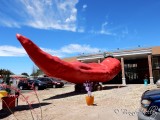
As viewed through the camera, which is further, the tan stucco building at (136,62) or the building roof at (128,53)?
the tan stucco building at (136,62)

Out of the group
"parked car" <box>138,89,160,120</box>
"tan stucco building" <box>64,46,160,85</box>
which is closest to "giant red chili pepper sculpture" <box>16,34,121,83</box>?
"tan stucco building" <box>64,46,160,85</box>

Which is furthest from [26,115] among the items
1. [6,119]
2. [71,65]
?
[71,65]

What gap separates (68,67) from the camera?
72.7 feet

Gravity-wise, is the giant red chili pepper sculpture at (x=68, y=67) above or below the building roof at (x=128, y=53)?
below

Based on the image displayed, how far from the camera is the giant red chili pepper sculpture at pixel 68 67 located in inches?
730

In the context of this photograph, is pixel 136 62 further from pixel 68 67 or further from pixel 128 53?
pixel 68 67

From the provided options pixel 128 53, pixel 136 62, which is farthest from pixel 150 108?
pixel 136 62

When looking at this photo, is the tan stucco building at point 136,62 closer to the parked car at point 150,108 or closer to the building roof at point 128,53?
the building roof at point 128,53

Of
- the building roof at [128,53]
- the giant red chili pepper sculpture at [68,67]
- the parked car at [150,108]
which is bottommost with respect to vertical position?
the parked car at [150,108]

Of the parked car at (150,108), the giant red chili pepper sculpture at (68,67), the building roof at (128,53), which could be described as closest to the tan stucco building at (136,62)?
the building roof at (128,53)

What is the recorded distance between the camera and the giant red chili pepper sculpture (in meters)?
18.5

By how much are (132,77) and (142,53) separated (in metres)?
14.0

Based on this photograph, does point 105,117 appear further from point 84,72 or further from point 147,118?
point 84,72

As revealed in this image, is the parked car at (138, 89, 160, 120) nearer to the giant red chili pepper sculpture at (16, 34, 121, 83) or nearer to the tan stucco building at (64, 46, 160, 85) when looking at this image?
the giant red chili pepper sculpture at (16, 34, 121, 83)
